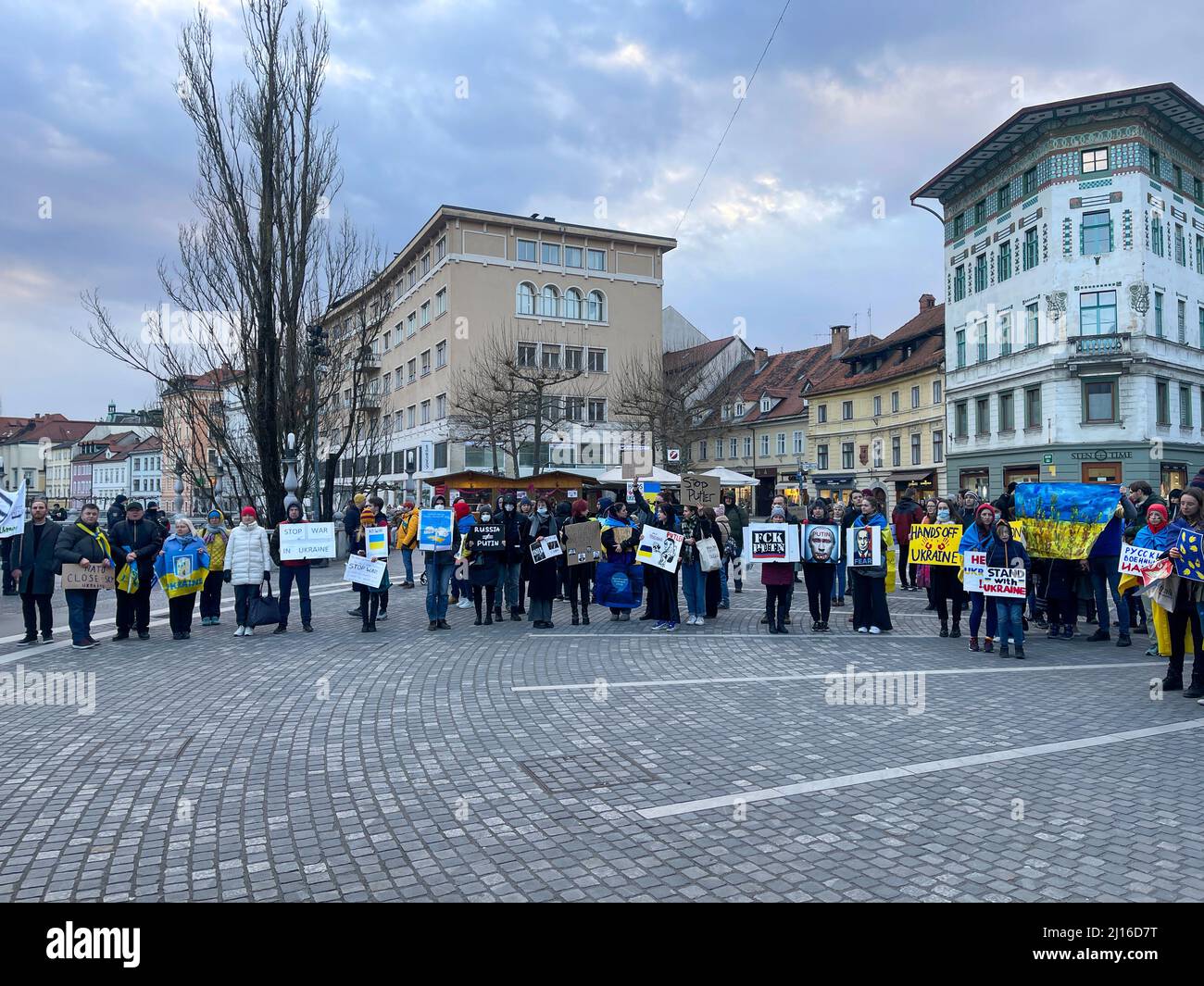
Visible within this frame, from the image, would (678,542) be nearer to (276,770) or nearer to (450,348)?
(276,770)

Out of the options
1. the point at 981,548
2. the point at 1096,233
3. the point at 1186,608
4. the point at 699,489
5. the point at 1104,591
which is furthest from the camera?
the point at 1096,233

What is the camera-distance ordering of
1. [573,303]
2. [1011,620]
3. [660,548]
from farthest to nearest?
[573,303] → [660,548] → [1011,620]

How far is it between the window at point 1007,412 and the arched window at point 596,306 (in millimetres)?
27203

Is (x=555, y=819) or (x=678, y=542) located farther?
(x=678, y=542)

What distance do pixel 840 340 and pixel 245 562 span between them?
190ft

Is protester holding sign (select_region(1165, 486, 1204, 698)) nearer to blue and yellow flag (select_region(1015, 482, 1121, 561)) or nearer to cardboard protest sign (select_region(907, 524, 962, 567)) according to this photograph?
blue and yellow flag (select_region(1015, 482, 1121, 561))

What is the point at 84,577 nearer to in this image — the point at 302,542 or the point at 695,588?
the point at 302,542

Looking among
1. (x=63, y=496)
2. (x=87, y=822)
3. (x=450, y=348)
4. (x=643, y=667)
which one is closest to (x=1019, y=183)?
(x=450, y=348)

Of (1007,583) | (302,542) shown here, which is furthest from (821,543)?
(302,542)

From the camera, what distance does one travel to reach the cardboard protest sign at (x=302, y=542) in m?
12.4

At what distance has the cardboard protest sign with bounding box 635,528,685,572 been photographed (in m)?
12.7

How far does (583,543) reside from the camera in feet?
44.3
